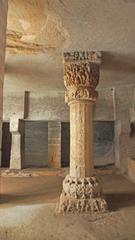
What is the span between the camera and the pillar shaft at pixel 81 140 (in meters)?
3.72

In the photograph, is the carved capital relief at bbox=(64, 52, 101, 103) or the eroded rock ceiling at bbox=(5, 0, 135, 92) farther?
the carved capital relief at bbox=(64, 52, 101, 103)

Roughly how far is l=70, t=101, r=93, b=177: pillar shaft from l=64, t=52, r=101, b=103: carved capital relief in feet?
0.49

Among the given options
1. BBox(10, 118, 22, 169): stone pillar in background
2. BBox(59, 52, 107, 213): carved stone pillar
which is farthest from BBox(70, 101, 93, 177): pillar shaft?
BBox(10, 118, 22, 169): stone pillar in background

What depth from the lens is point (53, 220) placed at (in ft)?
10.5

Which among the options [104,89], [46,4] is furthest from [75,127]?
[104,89]

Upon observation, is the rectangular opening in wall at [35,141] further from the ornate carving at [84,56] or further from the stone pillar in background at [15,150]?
the ornate carving at [84,56]

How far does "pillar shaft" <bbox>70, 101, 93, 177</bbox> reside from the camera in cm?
372

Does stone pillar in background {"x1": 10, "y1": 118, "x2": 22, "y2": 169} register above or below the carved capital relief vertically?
below

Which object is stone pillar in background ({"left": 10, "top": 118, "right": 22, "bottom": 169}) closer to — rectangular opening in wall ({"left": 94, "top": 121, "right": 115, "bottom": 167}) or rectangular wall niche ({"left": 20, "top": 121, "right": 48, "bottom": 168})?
rectangular wall niche ({"left": 20, "top": 121, "right": 48, "bottom": 168})

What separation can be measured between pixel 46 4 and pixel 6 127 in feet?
24.6

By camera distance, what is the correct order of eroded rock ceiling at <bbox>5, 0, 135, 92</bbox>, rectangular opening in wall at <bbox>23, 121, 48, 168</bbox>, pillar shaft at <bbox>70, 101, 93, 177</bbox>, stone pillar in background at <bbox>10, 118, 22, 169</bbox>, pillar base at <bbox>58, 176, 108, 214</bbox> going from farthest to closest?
rectangular opening in wall at <bbox>23, 121, 48, 168</bbox>, stone pillar in background at <bbox>10, 118, 22, 169</bbox>, pillar shaft at <bbox>70, 101, 93, 177</bbox>, pillar base at <bbox>58, 176, 108, 214</bbox>, eroded rock ceiling at <bbox>5, 0, 135, 92</bbox>

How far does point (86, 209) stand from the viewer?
11.5 ft

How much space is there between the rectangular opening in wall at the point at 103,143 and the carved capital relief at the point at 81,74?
5811mm

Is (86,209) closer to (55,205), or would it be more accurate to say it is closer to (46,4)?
(55,205)
